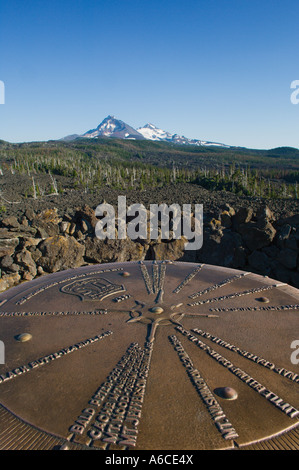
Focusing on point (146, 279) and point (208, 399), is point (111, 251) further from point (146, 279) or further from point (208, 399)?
point (208, 399)

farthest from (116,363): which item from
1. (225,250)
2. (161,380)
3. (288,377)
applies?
(225,250)

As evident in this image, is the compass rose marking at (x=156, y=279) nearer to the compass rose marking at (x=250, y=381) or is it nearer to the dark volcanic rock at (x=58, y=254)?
the compass rose marking at (x=250, y=381)

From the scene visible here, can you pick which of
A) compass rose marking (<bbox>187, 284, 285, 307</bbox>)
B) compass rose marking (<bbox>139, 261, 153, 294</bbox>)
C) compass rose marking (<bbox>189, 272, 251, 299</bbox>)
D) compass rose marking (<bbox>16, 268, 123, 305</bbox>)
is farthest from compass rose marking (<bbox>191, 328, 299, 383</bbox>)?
compass rose marking (<bbox>16, 268, 123, 305</bbox>)

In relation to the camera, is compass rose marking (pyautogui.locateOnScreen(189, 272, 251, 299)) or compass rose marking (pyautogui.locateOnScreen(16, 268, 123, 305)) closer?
compass rose marking (pyautogui.locateOnScreen(16, 268, 123, 305))

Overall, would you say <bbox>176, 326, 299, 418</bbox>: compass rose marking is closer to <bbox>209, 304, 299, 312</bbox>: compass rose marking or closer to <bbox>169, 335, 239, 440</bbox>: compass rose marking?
<bbox>169, 335, 239, 440</bbox>: compass rose marking

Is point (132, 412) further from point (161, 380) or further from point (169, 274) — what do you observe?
point (169, 274)

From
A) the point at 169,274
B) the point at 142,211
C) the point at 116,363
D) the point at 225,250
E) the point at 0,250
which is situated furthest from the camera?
the point at 142,211

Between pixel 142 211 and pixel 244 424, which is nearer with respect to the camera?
pixel 244 424
